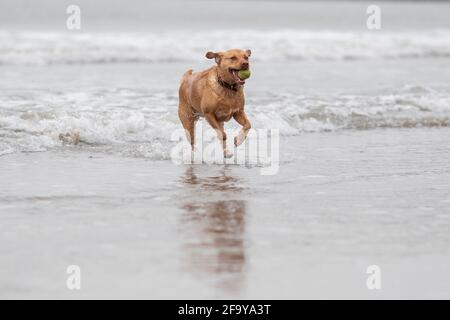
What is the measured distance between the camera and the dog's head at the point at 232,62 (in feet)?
27.0

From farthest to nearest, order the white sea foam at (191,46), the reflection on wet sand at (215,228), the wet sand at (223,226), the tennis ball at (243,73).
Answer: the white sea foam at (191,46)
the tennis ball at (243,73)
the reflection on wet sand at (215,228)
the wet sand at (223,226)

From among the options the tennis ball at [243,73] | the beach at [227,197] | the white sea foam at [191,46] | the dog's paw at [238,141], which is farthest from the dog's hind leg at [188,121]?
the white sea foam at [191,46]

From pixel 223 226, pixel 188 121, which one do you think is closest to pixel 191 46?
pixel 188 121

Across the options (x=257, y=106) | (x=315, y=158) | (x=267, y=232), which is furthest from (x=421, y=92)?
(x=267, y=232)

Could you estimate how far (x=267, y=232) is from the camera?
5887 millimetres

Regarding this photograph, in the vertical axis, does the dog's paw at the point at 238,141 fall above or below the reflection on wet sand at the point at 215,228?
above

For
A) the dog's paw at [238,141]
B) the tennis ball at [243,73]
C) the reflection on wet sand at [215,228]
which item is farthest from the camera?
the dog's paw at [238,141]

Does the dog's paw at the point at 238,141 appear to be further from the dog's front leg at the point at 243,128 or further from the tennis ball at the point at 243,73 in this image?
the tennis ball at the point at 243,73

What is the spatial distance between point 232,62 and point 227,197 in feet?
5.69

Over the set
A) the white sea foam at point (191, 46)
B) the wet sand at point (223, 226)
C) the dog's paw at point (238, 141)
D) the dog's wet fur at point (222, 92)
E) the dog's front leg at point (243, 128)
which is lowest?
the wet sand at point (223, 226)

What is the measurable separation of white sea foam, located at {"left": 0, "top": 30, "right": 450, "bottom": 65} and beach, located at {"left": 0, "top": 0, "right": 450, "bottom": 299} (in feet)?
18.2

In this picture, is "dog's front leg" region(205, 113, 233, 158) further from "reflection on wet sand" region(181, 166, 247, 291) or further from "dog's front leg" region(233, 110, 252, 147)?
"reflection on wet sand" region(181, 166, 247, 291)

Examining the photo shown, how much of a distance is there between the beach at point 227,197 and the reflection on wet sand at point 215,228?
2cm

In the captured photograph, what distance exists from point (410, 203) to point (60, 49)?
15608 mm
